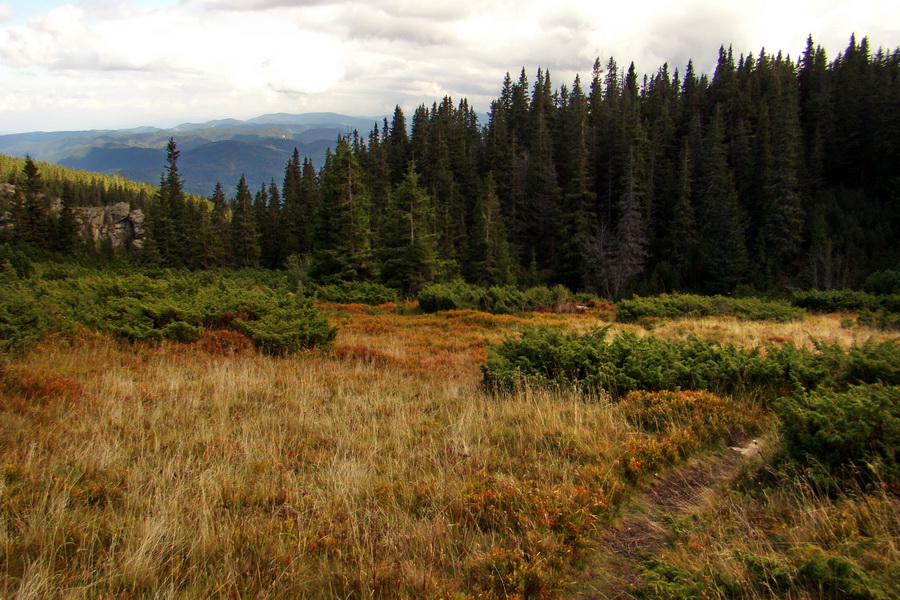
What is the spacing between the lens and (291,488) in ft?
13.2

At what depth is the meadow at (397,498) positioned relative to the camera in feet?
9.26

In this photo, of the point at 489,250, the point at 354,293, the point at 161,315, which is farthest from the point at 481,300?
the point at 489,250

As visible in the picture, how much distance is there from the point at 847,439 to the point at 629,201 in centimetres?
5011

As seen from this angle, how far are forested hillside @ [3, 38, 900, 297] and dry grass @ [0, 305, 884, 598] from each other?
2642 centimetres

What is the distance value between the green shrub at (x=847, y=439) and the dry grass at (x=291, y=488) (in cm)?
139

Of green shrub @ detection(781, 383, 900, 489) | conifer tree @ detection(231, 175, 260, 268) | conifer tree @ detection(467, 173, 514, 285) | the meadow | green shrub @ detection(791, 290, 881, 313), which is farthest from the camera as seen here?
conifer tree @ detection(231, 175, 260, 268)

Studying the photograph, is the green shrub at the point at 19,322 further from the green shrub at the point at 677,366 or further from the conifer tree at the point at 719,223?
the conifer tree at the point at 719,223

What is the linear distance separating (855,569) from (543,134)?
7021cm

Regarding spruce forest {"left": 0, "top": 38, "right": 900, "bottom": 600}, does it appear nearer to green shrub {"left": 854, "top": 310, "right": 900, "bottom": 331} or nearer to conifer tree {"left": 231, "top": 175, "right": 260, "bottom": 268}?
green shrub {"left": 854, "top": 310, "right": 900, "bottom": 331}

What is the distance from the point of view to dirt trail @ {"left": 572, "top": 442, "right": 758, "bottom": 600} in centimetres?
303

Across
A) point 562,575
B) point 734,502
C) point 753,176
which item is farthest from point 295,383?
point 753,176

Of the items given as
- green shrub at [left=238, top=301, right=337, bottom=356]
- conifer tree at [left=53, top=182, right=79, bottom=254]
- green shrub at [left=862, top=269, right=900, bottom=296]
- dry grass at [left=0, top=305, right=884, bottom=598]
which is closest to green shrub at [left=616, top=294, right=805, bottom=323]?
green shrub at [left=862, top=269, right=900, bottom=296]

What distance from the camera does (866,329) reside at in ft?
46.8

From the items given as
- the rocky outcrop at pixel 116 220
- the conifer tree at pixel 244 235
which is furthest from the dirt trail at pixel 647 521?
the rocky outcrop at pixel 116 220
